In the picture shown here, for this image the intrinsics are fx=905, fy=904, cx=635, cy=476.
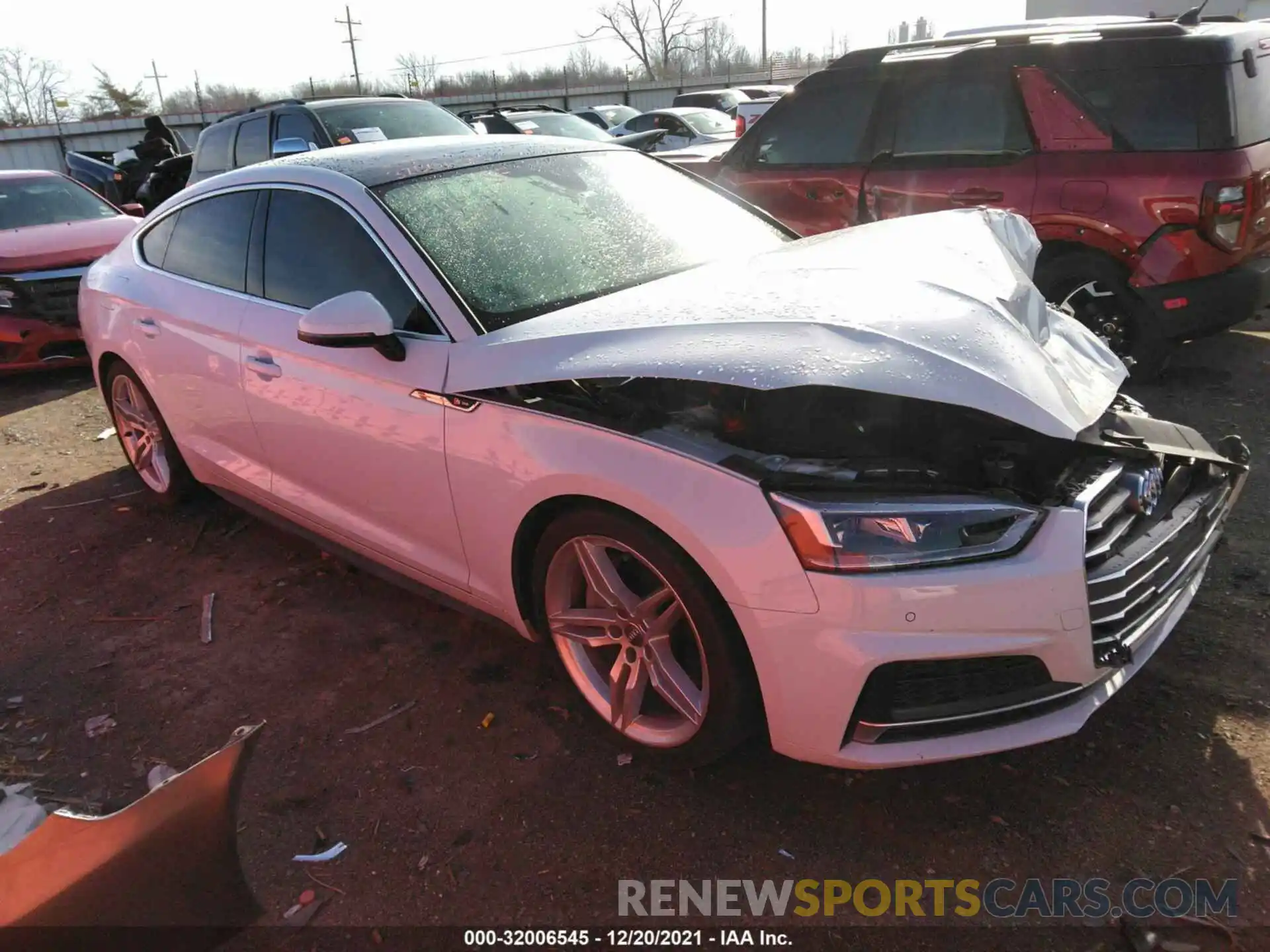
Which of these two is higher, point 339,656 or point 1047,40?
point 1047,40

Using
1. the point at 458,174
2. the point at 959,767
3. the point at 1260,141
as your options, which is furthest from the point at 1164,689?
the point at 1260,141

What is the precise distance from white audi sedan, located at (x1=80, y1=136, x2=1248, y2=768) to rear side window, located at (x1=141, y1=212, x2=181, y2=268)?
644 millimetres

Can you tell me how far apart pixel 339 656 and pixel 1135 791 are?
102 inches

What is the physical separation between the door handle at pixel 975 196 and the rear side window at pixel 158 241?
170 inches

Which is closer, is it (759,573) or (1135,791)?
(759,573)

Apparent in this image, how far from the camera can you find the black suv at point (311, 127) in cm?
852

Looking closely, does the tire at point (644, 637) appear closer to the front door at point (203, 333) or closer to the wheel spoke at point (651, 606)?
the wheel spoke at point (651, 606)

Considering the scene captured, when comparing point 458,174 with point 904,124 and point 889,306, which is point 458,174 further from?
point 904,124

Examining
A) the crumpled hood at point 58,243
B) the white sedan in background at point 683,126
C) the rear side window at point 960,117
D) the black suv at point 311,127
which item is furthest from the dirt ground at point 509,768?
the white sedan in background at point 683,126

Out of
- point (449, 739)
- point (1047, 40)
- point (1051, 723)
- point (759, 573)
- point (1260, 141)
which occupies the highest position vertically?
point (1047, 40)

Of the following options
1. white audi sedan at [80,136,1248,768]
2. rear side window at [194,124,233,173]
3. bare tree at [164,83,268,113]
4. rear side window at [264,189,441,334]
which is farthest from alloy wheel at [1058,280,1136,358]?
bare tree at [164,83,268,113]

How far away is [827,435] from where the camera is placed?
2.57 metres

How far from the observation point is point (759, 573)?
2.12m

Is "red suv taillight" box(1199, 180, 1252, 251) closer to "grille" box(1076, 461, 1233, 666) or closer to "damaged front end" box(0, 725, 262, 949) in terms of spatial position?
"grille" box(1076, 461, 1233, 666)
